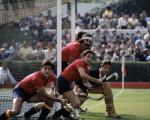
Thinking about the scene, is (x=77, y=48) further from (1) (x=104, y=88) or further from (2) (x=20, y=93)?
(2) (x=20, y=93)

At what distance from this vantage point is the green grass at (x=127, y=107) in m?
17.6

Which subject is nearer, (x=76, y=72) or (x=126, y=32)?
(x=76, y=72)

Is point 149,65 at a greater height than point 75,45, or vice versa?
point 75,45

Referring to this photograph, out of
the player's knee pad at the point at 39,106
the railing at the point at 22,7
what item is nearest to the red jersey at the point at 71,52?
the railing at the point at 22,7

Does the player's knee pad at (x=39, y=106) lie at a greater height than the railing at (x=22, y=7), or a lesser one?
lesser

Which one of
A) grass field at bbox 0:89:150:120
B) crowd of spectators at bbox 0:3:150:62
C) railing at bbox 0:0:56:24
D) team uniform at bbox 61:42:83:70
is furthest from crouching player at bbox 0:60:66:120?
railing at bbox 0:0:56:24

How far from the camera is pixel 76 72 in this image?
16.2 m

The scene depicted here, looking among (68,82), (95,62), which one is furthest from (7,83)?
(95,62)

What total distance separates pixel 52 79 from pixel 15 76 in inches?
141

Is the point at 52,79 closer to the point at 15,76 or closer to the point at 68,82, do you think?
the point at 68,82

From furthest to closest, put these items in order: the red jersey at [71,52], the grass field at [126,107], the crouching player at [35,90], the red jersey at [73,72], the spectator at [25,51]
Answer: the spectator at [25,51] < the red jersey at [71,52] < the grass field at [126,107] < the red jersey at [73,72] < the crouching player at [35,90]

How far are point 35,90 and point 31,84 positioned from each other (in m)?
0.17

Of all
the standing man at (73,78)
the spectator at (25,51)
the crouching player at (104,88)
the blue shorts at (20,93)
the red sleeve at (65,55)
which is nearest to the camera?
the blue shorts at (20,93)

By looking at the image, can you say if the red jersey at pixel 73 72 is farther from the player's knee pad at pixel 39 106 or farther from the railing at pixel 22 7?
the railing at pixel 22 7
